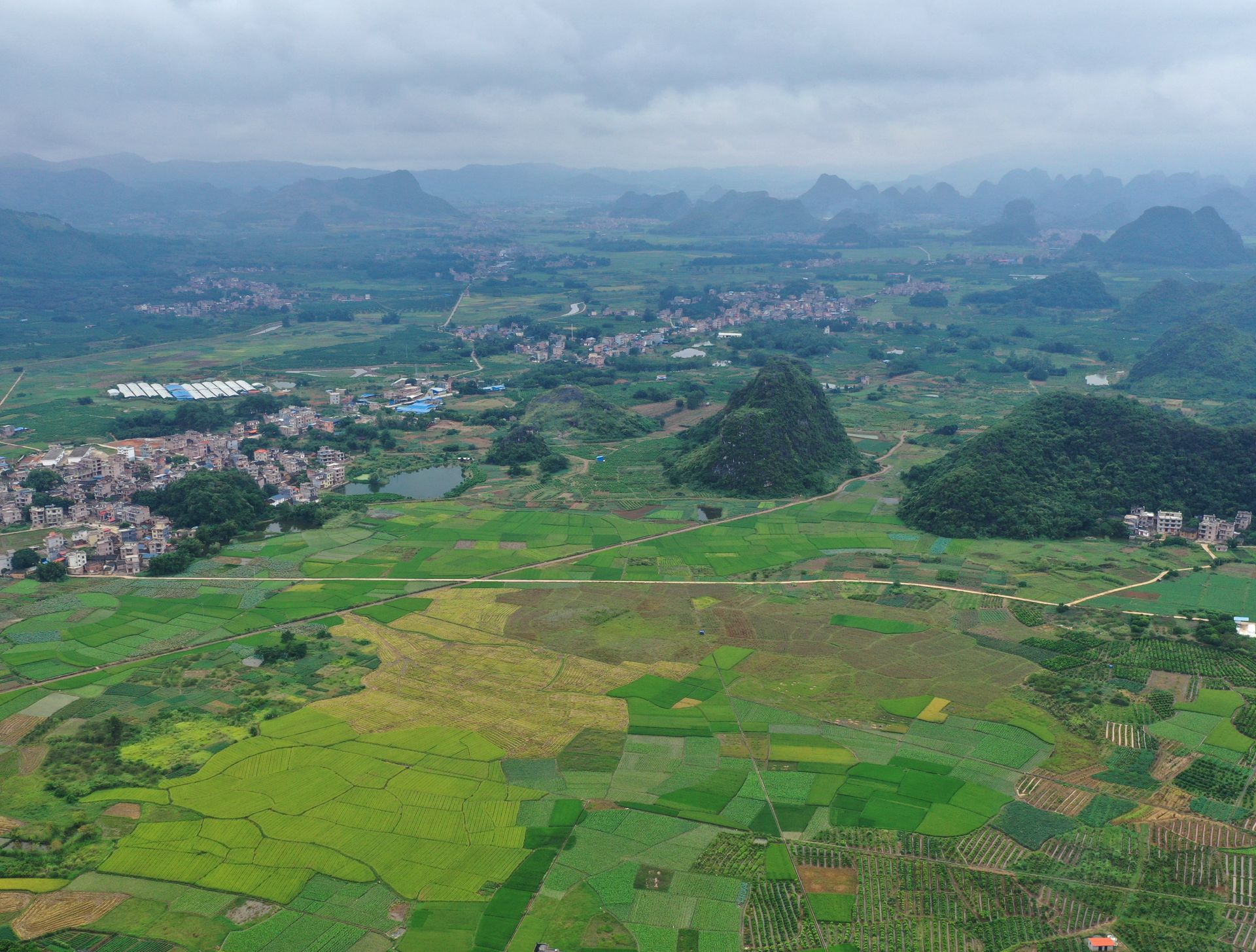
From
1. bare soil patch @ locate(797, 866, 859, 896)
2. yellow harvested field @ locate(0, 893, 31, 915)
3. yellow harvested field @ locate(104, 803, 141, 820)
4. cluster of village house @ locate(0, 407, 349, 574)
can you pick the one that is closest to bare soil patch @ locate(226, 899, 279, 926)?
yellow harvested field @ locate(0, 893, 31, 915)

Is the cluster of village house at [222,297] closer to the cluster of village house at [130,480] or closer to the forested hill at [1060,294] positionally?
the cluster of village house at [130,480]

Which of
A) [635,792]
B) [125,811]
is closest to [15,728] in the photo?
[125,811]

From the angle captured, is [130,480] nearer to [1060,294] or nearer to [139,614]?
[139,614]

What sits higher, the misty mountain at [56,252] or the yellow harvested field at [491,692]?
the misty mountain at [56,252]

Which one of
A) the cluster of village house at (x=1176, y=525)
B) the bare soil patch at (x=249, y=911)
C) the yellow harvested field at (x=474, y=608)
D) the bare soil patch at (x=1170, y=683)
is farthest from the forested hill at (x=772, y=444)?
the bare soil patch at (x=249, y=911)

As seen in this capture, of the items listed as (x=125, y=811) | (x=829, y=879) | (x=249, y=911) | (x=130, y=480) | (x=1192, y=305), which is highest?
(x=1192, y=305)

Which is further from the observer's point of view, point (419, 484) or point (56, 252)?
point (56, 252)

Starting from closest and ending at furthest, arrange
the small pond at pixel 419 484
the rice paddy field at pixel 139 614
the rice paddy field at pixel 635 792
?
the rice paddy field at pixel 635 792
the rice paddy field at pixel 139 614
the small pond at pixel 419 484

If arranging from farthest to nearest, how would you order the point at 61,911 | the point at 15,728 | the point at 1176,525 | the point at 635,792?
the point at 1176,525 → the point at 15,728 → the point at 635,792 → the point at 61,911
